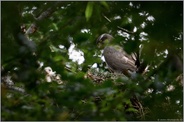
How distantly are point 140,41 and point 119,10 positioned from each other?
35cm

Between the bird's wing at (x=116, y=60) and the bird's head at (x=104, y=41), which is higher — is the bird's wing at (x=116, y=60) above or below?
above

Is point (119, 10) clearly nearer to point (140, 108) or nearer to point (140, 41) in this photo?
point (140, 41)

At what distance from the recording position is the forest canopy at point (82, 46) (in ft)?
9.22

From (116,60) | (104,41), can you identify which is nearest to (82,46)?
(104,41)

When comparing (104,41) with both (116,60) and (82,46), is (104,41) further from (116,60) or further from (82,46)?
(116,60)

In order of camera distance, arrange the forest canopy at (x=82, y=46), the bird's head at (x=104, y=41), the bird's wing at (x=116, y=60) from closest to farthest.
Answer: the forest canopy at (x=82, y=46)
the bird's head at (x=104, y=41)
the bird's wing at (x=116, y=60)

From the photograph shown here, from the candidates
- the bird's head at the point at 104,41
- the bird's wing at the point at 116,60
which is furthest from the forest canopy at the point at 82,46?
the bird's wing at the point at 116,60

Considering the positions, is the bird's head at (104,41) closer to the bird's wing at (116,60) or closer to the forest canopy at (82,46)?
the forest canopy at (82,46)

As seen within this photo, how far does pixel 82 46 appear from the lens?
11.9 feet

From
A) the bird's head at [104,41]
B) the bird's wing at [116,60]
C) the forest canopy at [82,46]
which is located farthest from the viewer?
the bird's wing at [116,60]

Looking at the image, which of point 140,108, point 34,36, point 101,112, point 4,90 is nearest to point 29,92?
point 4,90

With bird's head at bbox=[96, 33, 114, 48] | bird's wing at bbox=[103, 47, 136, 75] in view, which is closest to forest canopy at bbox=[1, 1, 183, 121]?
bird's head at bbox=[96, 33, 114, 48]

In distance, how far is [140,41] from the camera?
336cm

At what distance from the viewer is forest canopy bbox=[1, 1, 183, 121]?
111 inches
